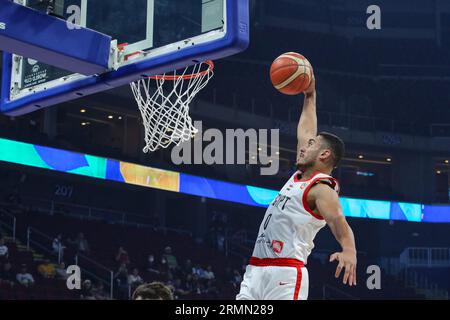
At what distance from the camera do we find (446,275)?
84.4 ft

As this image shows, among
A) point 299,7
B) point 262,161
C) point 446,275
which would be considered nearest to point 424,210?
point 446,275

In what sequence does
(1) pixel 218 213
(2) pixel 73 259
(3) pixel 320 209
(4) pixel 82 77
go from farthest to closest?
(1) pixel 218 213 → (2) pixel 73 259 → (4) pixel 82 77 → (3) pixel 320 209

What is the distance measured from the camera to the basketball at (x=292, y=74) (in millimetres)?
4719

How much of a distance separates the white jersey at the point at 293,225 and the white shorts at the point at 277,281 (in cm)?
4

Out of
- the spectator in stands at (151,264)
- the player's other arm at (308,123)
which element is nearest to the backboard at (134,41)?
the player's other arm at (308,123)

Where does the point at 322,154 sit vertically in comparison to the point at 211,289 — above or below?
above

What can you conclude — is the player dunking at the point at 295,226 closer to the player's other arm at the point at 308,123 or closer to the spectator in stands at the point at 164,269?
the player's other arm at the point at 308,123

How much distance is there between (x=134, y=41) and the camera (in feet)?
20.1

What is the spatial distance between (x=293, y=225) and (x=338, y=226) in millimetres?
350

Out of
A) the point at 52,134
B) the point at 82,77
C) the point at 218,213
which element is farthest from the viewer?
the point at 218,213

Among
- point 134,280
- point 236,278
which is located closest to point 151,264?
point 134,280

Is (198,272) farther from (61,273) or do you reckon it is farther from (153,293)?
(153,293)
